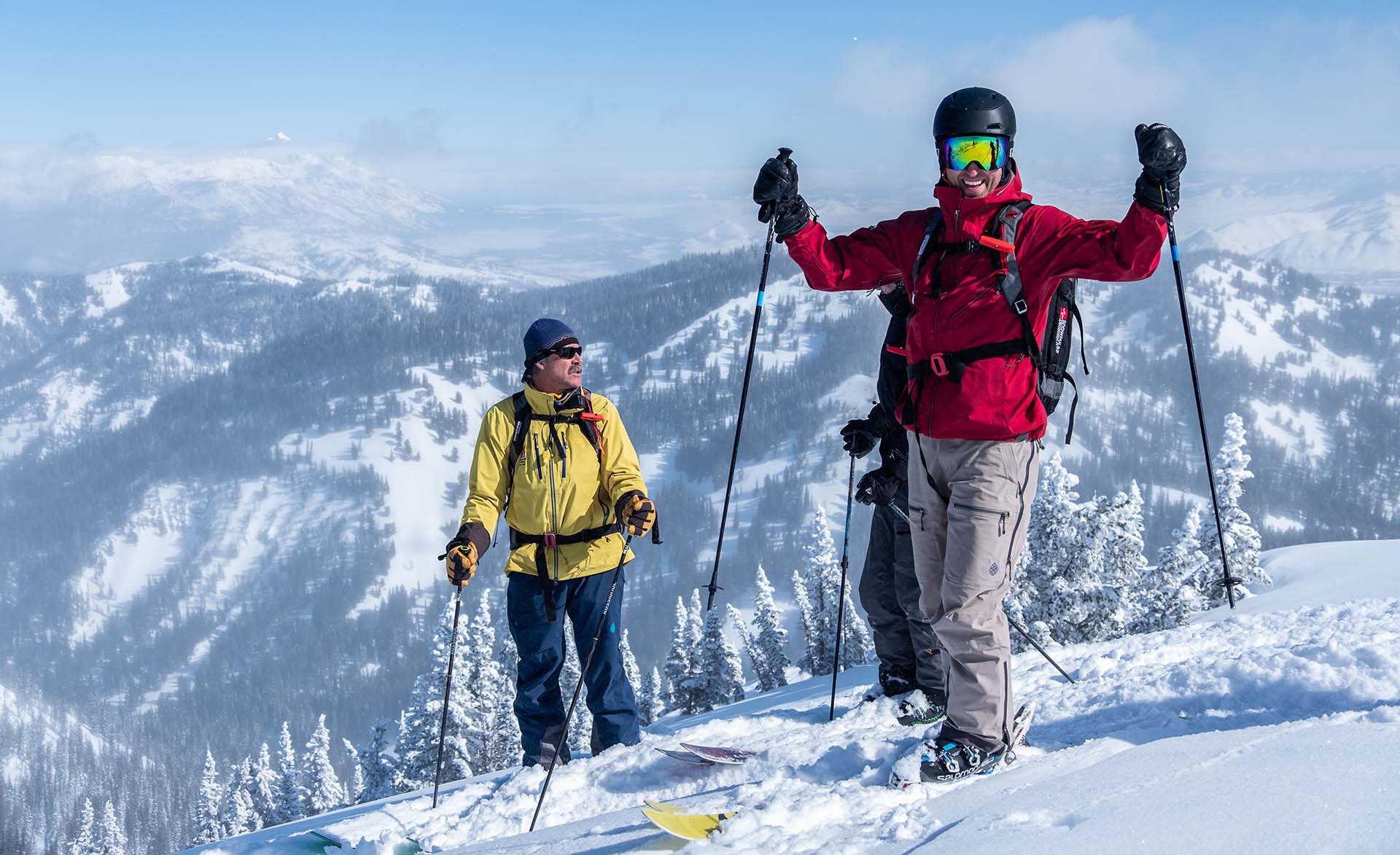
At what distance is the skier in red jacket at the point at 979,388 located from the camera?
3857 mm

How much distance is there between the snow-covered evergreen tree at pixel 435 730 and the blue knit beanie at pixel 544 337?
74.4ft

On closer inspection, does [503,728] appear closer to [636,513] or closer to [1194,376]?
[636,513]

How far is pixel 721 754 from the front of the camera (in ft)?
16.5

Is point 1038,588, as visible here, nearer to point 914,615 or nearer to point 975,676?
point 914,615

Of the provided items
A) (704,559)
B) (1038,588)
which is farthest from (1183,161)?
(704,559)

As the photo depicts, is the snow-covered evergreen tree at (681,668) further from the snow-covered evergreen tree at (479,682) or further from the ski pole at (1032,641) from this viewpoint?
the ski pole at (1032,641)

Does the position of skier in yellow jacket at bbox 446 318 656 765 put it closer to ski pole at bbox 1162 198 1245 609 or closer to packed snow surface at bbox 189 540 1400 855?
packed snow surface at bbox 189 540 1400 855

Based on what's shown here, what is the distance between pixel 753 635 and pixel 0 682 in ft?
603

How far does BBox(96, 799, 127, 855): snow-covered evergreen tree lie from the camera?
55.4 meters

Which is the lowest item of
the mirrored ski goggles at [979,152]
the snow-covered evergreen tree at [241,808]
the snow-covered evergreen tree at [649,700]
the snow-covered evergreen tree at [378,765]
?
the snow-covered evergreen tree at [241,808]

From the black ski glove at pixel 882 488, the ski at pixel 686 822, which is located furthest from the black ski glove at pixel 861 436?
the ski at pixel 686 822

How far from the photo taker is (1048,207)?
3943mm

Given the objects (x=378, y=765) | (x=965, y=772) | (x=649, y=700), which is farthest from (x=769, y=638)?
(x=965, y=772)

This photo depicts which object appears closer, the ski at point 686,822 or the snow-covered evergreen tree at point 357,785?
the ski at point 686,822
